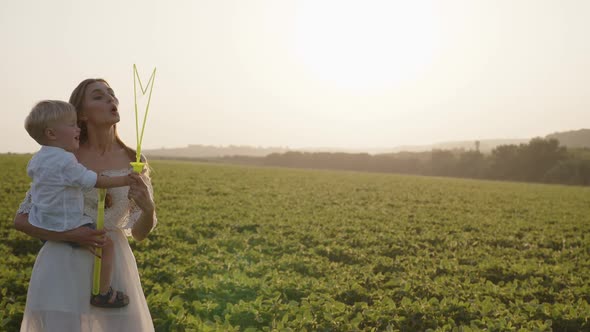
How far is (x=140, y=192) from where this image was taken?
9.76 feet

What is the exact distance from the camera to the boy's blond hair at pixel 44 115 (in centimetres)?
276

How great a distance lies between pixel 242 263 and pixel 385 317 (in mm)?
3462

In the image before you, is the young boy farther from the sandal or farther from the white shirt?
the sandal

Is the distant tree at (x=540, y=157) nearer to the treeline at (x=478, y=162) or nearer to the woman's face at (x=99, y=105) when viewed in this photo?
the treeline at (x=478, y=162)

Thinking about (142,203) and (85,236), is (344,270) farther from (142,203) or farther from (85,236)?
(85,236)

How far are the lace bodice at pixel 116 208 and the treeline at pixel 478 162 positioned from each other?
79.3 m

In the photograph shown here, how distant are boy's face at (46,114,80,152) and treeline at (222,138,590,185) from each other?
262 feet

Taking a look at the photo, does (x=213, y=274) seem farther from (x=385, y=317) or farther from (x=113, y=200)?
(x=113, y=200)

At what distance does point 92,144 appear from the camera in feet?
10.7

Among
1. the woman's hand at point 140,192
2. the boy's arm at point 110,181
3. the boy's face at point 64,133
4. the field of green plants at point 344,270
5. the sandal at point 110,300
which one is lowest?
the field of green plants at point 344,270

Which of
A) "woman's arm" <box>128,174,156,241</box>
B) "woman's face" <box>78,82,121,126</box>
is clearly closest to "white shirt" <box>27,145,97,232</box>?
"woman's arm" <box>128,174,156,241</box>

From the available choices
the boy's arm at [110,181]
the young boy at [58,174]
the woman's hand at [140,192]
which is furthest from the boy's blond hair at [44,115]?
the woman's hand at [140,192]

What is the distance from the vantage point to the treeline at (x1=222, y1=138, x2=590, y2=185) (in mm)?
74000

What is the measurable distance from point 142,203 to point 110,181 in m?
0.24
